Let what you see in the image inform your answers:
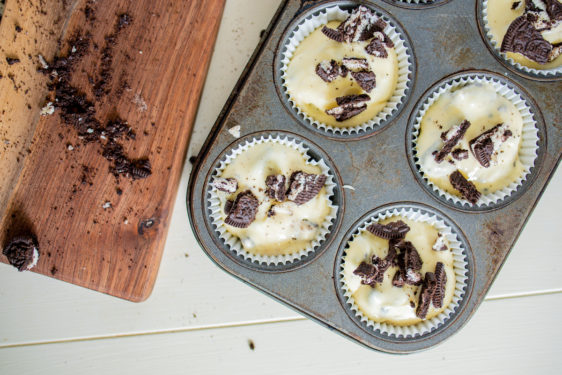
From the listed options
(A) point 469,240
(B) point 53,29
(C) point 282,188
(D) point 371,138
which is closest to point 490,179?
(A) point 469,240

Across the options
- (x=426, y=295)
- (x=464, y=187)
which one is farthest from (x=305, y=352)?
(x=464, y=187)

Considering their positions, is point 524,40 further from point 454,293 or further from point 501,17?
point 454,293

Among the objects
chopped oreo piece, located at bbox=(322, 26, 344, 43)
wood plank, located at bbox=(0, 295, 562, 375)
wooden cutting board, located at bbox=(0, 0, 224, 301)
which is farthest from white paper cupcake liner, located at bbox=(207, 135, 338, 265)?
wood plank, located at bbox=(0, 295, 562, 375)

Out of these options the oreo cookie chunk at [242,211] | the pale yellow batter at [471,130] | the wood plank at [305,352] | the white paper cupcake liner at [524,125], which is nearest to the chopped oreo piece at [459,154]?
the pale yellow batter at [471,130]

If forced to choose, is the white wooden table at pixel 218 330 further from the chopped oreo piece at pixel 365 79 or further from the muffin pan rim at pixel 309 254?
the chopped oreo piece at pixel 365 79

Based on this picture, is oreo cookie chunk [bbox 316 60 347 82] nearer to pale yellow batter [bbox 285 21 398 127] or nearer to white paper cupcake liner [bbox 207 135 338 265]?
pale yellow batter [bbox 285 21 398 127]

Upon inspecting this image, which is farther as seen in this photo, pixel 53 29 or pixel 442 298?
pixel 53 29

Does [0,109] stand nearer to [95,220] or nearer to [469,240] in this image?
[95,220]
